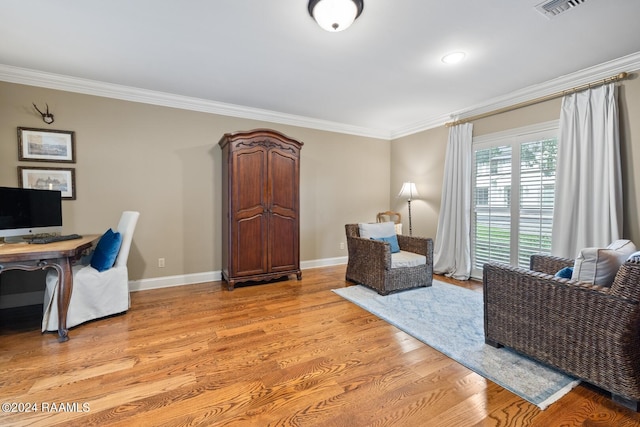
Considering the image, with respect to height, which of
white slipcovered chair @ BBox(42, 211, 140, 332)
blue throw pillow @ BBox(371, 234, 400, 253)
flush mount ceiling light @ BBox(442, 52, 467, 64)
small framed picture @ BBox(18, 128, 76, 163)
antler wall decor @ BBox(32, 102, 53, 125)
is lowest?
white slipcovered chair @ BBox(42, 211, 140, 332)

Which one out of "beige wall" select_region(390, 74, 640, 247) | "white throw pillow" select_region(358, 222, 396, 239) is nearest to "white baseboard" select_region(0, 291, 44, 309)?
"white throw pillow" select_region(358, 222, 396, 239)

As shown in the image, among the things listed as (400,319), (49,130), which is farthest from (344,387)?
(49,130)

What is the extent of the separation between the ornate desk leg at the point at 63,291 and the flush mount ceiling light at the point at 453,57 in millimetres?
3775

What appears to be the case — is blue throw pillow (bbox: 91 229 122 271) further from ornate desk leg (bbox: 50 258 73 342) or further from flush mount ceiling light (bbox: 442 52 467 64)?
flush mount ceiling light (bbox: 442 52 467 64)

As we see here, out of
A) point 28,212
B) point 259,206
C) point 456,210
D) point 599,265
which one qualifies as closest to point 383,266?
point 456,210

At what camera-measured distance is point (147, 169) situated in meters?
3.51

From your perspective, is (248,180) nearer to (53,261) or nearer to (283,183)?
(283,183)

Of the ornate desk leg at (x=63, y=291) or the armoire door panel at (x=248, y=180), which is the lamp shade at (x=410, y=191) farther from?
the ornate desk leg at (x=63, y=291)

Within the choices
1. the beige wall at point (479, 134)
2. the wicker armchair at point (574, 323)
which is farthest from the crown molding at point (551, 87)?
the wicker armchair at point (574, 323)

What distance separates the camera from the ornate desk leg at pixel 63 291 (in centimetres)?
226

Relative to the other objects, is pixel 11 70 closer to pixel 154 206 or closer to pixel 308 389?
pixel 154 206

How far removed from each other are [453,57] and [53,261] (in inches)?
154

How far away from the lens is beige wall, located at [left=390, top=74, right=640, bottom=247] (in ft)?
8.73

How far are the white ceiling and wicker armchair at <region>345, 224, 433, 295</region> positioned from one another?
6.16ft
